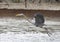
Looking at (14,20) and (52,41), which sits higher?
(52,41)

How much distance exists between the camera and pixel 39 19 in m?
3.25

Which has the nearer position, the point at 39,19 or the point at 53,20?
the point at 39,19

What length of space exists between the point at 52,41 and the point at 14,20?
6.09 ft

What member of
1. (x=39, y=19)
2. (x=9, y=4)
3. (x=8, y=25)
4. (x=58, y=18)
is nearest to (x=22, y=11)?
(x=9, y=4)

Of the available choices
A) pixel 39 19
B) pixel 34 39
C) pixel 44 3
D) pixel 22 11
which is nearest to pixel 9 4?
pixel 22 11

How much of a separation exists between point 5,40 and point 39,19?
77 centimetres

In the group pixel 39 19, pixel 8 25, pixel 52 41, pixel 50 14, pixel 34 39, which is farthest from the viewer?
pixel 50 14

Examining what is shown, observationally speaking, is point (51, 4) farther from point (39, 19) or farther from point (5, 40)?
point (5, 40)

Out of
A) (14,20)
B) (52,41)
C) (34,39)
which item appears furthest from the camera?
(14,20)

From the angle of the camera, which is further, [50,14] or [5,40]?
[50,14]

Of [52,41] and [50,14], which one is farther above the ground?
[52,41]

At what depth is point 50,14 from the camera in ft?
15.7

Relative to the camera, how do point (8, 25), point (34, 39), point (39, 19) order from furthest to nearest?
point (8, 25) < point (39, 19) < point (34, 39)

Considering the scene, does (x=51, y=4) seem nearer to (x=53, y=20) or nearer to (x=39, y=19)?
(x=53, y=20)
